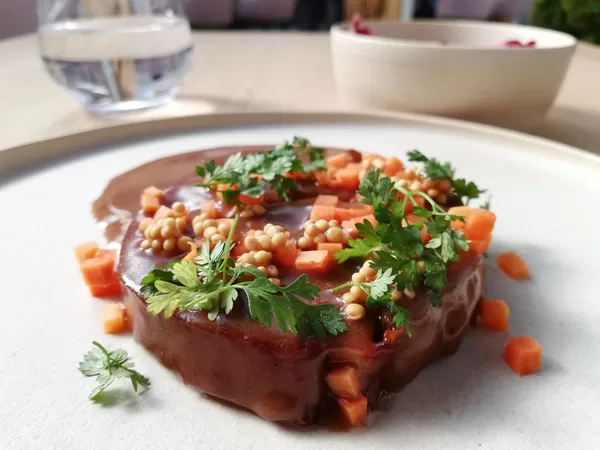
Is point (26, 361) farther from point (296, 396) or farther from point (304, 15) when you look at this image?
point (304, 15)

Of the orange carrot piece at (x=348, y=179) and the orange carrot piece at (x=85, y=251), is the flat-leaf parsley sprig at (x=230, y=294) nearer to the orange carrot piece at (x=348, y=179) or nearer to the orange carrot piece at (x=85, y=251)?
the orange carrot piece at (x=85, y=251)

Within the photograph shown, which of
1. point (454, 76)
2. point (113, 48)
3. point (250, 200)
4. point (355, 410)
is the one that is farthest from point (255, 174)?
point (113, 48)

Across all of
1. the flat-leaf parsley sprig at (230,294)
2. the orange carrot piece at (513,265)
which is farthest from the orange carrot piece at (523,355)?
the flat-leaf parsley sprig at (230,294)

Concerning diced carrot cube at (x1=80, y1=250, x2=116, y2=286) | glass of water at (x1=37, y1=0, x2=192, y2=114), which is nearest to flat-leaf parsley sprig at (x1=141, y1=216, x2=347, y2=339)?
diced carrot cube at (x1=80, y1=250, x2=116, y2=286)

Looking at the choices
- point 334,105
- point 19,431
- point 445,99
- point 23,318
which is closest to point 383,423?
point 19,431

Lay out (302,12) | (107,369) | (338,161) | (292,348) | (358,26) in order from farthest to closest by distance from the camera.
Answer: (302,12)
(358,26)
(338,161)
(107,369)
(292,348)

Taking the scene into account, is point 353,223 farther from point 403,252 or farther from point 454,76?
point 454,76
